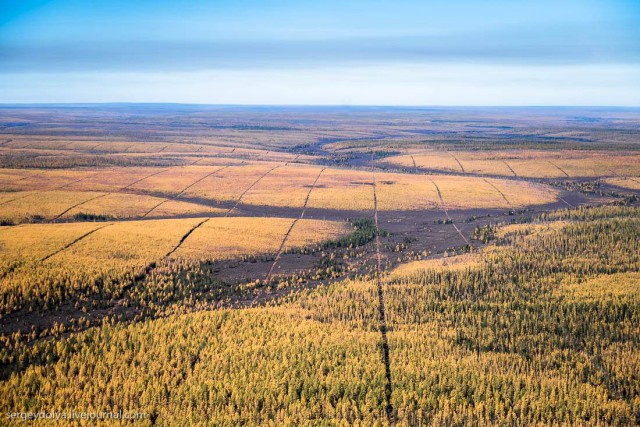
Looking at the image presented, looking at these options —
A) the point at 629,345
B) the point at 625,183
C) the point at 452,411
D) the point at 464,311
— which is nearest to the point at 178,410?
the point at 452,411

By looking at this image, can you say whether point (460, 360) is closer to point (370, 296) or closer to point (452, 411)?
point (452, 411)

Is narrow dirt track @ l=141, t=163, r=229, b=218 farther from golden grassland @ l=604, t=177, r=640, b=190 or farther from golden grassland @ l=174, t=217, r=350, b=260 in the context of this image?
golden grassland @ l=604, t=177, r=640, b=190

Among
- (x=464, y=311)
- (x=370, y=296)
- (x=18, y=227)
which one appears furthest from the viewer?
(x=18, y=227)

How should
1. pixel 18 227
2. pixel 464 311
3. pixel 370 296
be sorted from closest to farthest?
pixel 464 311, pixel 370 296, pixel 18 227

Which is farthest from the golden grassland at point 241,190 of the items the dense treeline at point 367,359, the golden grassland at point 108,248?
the dense treeline at point 367,359

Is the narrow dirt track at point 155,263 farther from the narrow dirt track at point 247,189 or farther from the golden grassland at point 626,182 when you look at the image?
Answer: the golden grassland at point 626,182

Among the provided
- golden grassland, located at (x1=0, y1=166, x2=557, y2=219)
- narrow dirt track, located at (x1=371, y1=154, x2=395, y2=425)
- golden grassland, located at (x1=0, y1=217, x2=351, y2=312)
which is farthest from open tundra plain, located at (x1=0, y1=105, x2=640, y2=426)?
golden grassland, located at (x1=0, y1=166, x2=557, y2=219)
